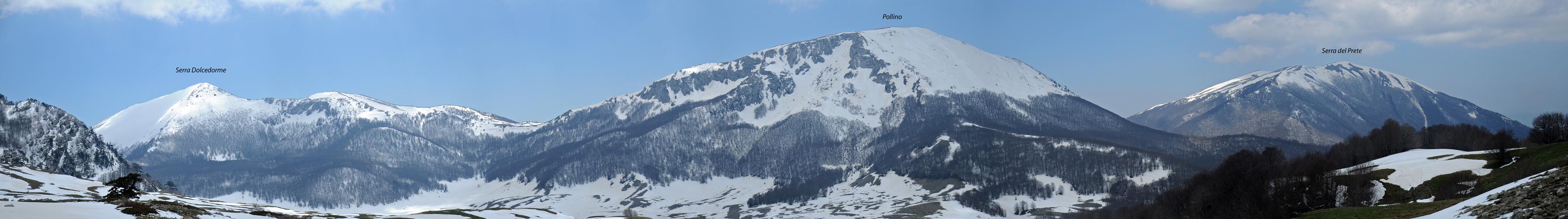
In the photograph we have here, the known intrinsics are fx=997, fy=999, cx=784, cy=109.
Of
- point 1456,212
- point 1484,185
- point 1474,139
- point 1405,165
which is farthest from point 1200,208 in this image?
point 1456,212

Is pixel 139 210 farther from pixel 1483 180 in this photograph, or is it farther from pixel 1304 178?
pixel 1483 180

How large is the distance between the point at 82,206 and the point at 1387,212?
10954 cm

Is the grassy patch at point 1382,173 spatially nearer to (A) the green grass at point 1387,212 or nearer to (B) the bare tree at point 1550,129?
(B) the bare tree at point 1550,129

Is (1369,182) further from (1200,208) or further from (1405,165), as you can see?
(1200,208)

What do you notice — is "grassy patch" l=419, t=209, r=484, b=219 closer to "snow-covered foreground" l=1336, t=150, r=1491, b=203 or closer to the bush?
the bush

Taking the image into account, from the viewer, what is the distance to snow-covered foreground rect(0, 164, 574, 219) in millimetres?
77500

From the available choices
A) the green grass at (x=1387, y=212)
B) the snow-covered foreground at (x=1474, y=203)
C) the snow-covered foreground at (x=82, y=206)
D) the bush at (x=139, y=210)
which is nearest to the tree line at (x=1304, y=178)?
the green grass at (x=1387, y=212)

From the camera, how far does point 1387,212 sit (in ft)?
267

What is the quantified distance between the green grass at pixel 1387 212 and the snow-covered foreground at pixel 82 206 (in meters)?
96.0

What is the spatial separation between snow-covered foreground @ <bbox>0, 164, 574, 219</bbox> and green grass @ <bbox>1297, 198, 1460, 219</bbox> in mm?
95993

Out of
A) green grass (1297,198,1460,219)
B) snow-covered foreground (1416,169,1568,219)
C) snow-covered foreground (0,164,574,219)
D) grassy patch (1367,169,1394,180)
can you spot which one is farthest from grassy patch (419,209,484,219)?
grassy patch (1367,169,1394,180)

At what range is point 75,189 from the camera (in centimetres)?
15288

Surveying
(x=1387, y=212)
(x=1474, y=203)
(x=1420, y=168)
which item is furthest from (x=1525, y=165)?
(x=1474, y=203)

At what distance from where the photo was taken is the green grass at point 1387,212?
242 feet
